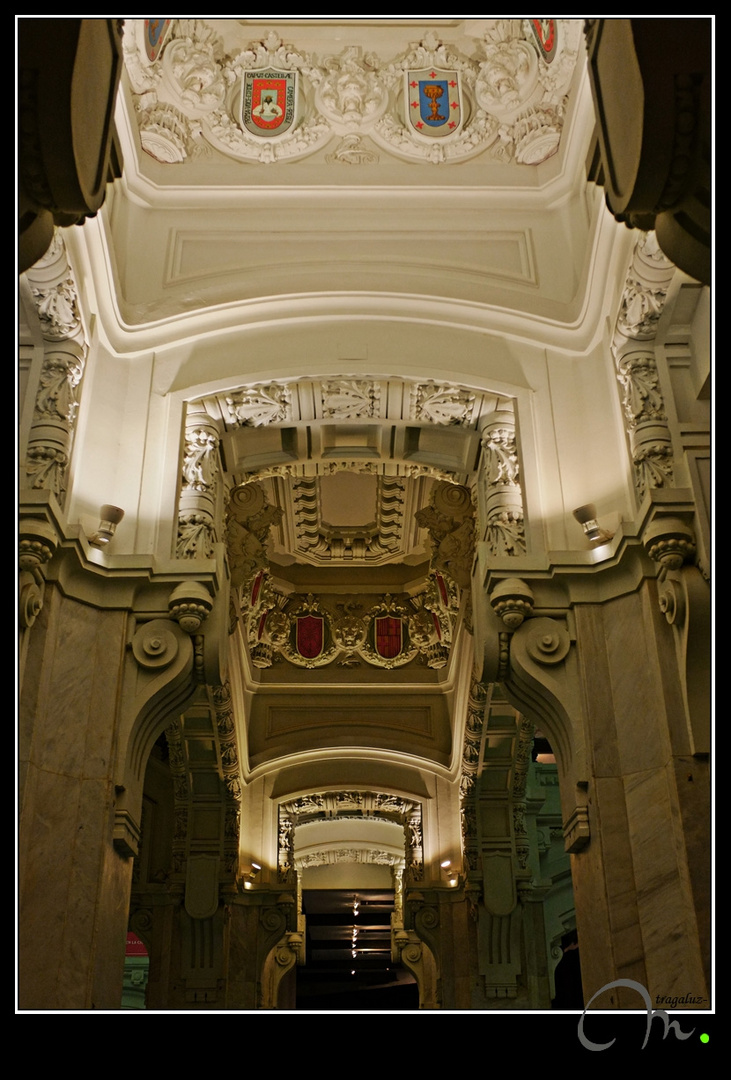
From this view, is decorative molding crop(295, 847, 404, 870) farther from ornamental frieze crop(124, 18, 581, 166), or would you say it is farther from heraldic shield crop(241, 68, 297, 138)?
heraldic shield crop(241, 68, 297, 138)

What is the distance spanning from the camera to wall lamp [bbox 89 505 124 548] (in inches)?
284

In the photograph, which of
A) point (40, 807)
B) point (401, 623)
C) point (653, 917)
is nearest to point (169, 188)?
point (40, 807)

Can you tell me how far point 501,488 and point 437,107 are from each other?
3357mm

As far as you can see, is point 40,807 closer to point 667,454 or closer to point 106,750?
point 106,750

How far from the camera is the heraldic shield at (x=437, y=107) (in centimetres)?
912

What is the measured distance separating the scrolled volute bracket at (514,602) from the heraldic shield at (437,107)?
4052 millimetres

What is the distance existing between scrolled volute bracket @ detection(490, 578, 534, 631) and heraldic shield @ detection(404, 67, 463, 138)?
4052 mm

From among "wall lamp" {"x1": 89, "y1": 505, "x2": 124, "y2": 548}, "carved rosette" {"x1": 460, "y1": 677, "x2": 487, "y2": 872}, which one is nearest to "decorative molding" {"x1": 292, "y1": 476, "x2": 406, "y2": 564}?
"carved rosette" {"x1": 460, "y1": 677, "x2": 487, "y2": 872}

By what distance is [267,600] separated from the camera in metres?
14.5

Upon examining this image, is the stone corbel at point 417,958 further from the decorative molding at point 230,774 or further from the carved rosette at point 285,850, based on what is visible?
the decorative molding at point 230,774

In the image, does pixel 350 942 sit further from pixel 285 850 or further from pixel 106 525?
pixel 106 525

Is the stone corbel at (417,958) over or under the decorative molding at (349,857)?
under

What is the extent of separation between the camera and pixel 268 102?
913cm

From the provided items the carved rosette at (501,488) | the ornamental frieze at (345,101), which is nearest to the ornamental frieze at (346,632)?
the carved rosette at (501,488)
